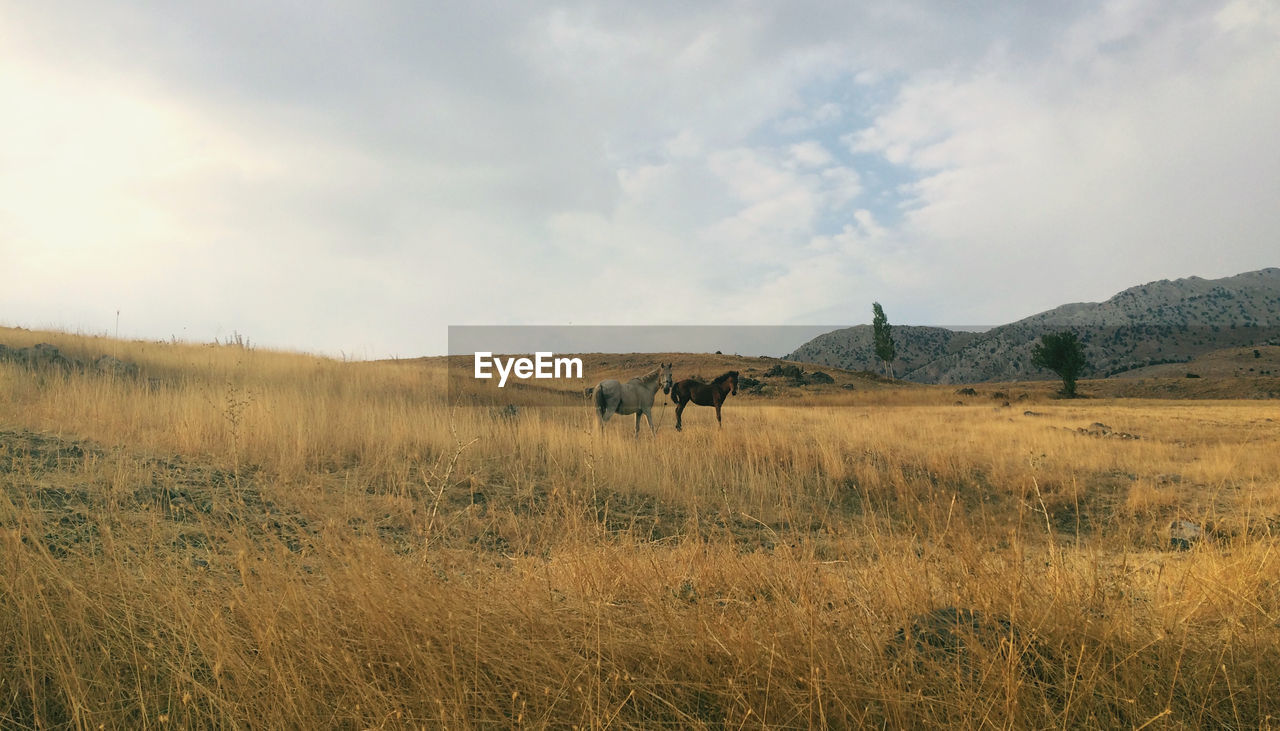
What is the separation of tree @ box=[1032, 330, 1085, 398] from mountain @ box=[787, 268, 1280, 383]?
3810cm

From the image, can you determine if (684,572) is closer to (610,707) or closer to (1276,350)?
(610,707)

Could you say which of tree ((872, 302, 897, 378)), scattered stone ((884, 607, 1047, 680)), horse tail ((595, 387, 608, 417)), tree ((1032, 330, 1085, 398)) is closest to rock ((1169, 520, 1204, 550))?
scattered stone ((884, 607, 1047, 680))

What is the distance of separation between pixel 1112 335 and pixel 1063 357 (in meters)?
65.2

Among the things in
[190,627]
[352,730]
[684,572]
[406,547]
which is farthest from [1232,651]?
[406,547]

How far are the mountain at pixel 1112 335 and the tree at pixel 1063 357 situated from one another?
38097 mm

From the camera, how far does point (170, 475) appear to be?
6660mm

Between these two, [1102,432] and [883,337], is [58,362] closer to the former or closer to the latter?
[1102,432]

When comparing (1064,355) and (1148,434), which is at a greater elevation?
(1064,355)

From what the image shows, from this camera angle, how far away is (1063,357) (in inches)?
1762

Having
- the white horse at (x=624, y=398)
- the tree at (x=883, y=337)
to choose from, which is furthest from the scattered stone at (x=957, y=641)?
the tree at (x=883, y=337)

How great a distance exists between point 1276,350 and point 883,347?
120 ft

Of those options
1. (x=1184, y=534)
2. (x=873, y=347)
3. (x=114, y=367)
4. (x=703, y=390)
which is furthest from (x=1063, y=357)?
(x=873, y=347)

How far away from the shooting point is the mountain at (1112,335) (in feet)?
291

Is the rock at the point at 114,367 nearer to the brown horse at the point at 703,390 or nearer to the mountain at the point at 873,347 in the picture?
the brown horse at the point at 703,390
